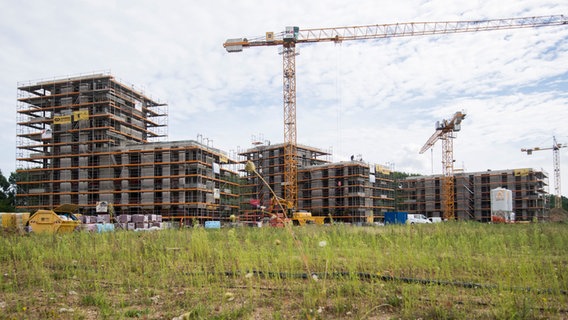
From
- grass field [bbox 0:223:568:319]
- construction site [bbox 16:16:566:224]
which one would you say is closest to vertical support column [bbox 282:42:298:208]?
construction site [bbox 16:16:566:224]

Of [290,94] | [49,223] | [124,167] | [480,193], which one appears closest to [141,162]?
[124,167]

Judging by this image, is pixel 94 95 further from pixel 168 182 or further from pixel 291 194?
pixel 291 194

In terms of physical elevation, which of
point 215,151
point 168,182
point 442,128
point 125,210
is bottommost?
point 125,210

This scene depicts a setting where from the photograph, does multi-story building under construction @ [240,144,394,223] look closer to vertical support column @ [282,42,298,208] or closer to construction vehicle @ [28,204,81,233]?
vertical support column @ [282,42,298,208]

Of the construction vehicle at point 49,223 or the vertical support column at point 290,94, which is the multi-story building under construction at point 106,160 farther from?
the construction vehicle at point 49,223

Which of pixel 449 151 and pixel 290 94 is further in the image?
pixel 449 151

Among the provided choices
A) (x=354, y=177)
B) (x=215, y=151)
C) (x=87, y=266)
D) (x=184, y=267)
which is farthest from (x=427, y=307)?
(x=354, y=177)

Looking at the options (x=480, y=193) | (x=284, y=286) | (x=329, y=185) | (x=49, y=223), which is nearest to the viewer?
(x=284, y=286)

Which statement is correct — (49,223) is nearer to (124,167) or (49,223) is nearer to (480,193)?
(124,167)

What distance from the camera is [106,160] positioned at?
54.1m

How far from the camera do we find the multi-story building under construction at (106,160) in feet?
169

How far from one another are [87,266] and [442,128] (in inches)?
2770

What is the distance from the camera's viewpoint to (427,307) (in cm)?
446

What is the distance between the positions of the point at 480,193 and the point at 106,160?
6281 centimetres
